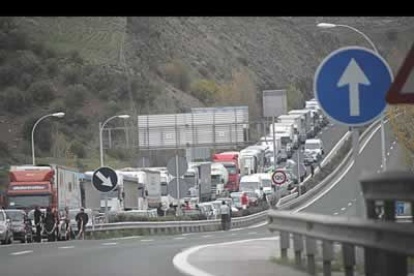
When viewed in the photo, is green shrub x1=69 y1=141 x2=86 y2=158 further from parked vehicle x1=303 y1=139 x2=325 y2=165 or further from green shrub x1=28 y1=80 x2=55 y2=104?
parked vehicle x1=303 y1=139 x2=325 y2=165

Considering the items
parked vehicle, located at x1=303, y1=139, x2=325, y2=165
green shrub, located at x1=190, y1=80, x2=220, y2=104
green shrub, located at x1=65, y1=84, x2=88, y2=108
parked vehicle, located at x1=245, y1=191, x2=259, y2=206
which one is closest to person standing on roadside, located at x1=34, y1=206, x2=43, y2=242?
parked vehicle, located at x1=245, y1=191, x2=259, y2=206

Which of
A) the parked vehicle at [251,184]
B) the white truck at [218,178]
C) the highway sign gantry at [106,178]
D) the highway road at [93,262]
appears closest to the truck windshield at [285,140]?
the parked vehicle at [251,184]

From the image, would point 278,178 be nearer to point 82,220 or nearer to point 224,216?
point 224,216

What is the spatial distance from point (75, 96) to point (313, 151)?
22.2m

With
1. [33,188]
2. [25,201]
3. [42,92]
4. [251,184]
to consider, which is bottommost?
[25,201]

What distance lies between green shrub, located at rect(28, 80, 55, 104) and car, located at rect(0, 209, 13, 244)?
41536 mm

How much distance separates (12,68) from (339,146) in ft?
96.0

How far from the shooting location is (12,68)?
87.3 meters

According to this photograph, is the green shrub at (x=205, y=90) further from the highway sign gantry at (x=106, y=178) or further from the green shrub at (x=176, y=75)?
the highway sign gantry at (x=106, y=178)

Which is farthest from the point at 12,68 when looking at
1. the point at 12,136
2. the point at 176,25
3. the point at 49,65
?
the point at 176,25

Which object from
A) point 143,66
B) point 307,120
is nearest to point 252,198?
point 307,120

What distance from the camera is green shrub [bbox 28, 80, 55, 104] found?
80.5m

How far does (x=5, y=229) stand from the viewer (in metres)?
37.5

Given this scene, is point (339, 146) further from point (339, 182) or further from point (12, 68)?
point (12, 68)
